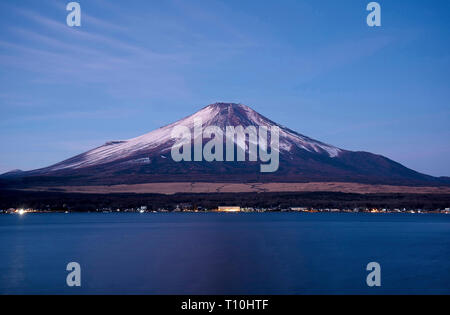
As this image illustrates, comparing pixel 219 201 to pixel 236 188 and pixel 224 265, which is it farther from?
pixel 224 265

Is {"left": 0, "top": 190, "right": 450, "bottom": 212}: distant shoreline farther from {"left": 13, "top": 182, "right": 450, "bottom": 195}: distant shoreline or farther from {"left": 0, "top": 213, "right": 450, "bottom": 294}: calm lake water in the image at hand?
{"left": 0, "top": 213, "right": 450, "bottom": 294}: calm lake water

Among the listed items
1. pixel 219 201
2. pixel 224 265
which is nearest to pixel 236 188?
pixel 219 201

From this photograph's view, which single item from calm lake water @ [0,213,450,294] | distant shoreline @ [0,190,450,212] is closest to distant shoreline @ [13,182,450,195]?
distant shoreline @ [0,190,450,212]

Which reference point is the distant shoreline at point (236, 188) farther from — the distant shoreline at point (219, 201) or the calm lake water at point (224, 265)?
the calm lake water at point (224, 265)

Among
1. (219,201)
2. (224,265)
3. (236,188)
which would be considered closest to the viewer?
(224,265)

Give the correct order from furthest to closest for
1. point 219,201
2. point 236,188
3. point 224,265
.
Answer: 1. point 236,188
2. point 219,201
3. point 224,265

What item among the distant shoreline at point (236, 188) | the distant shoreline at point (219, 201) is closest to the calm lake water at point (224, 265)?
the distant shoreline at point (219, 201)
